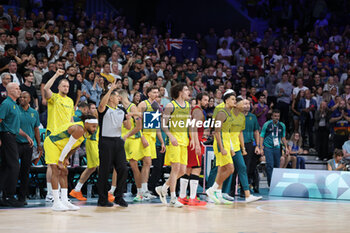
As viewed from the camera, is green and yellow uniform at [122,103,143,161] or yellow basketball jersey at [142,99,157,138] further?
yellow basketball jersey at [142,99,157,138]

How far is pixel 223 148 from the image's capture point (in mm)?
10562

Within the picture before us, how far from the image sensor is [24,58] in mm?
13531

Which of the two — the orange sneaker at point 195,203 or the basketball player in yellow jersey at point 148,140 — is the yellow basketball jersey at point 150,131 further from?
the orange sneaker at point 195,203

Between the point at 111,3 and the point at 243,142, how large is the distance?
1398 centimetres

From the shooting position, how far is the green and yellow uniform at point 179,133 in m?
9.95

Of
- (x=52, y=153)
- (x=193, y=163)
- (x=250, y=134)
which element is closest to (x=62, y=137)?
(x=52, y=153)

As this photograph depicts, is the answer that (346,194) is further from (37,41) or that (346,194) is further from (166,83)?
(37,41)

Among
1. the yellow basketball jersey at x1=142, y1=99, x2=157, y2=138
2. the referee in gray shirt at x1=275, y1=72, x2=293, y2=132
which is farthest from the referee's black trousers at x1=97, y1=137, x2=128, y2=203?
the referee in gray shirt at x1=275, y1=72, x2=293, y2=132

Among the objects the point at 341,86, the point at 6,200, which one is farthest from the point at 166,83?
the point at 6,200

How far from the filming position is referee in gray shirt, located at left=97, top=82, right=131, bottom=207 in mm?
9516

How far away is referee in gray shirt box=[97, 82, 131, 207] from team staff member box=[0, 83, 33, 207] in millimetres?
1400

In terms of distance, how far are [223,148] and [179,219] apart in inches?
99.9

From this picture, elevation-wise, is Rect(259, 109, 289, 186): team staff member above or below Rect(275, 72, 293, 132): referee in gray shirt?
below

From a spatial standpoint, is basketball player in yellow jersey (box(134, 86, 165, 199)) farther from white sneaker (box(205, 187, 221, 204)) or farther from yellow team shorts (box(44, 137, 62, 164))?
yellow team shorts (box(44, 137, 62, 164))
